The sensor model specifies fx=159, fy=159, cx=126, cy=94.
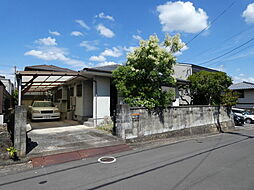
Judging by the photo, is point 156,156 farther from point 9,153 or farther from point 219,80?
point 219,80

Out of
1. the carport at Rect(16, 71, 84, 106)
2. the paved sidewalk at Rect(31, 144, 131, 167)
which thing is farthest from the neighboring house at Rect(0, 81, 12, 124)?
the paved sidewalk at Rect(31, 144, 131, 167)

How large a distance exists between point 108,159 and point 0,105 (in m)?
4.81

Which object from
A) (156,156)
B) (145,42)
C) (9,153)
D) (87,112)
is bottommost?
(156,156)

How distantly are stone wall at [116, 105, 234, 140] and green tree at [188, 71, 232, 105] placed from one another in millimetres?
931

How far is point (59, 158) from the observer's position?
4906mm

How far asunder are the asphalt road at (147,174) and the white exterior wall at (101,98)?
15.9ft

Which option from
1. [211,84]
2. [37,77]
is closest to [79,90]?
[37,77]

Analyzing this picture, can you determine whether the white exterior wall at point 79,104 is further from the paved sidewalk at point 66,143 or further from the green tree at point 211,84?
the green tree at point 211,84

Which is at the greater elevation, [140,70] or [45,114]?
[140,70]

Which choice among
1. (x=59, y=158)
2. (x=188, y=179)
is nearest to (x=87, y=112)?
(x=59, y=158)

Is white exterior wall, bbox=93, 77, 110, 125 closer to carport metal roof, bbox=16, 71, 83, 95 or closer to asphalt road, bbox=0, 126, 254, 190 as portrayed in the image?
carport metal roof, bbox=16, 71, 83, 95

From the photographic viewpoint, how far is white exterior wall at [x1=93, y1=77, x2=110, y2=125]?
9.59 meters

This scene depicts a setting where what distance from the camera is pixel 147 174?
375 centimetres

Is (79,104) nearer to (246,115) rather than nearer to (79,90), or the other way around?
(79,90)
